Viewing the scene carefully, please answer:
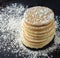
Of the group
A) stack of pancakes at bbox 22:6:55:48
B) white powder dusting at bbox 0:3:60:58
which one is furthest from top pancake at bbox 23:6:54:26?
white powder dusting at bbox 0:3:60:58

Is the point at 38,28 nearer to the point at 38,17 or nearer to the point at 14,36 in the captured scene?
the point at 38,17

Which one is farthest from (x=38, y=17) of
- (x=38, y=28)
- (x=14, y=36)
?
(x=14, y=36)

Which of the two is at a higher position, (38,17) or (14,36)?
(38,17)

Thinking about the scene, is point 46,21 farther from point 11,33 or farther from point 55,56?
point 11,33

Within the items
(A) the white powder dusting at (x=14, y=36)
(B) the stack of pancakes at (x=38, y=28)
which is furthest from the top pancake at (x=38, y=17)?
(A) the white powder dusting at (x=14, y=36)

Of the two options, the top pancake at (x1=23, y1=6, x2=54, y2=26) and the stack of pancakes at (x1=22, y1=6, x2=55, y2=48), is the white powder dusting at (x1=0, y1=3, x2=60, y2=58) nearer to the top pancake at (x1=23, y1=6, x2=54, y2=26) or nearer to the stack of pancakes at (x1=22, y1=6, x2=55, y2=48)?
the stack of pancakes at (x1=22, y1=6, x2=55, y2=48)

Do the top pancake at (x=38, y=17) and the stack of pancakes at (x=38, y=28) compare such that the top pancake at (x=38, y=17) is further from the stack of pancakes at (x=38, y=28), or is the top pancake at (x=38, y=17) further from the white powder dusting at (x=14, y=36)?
the white powder dusting at (x=14, y=36)
